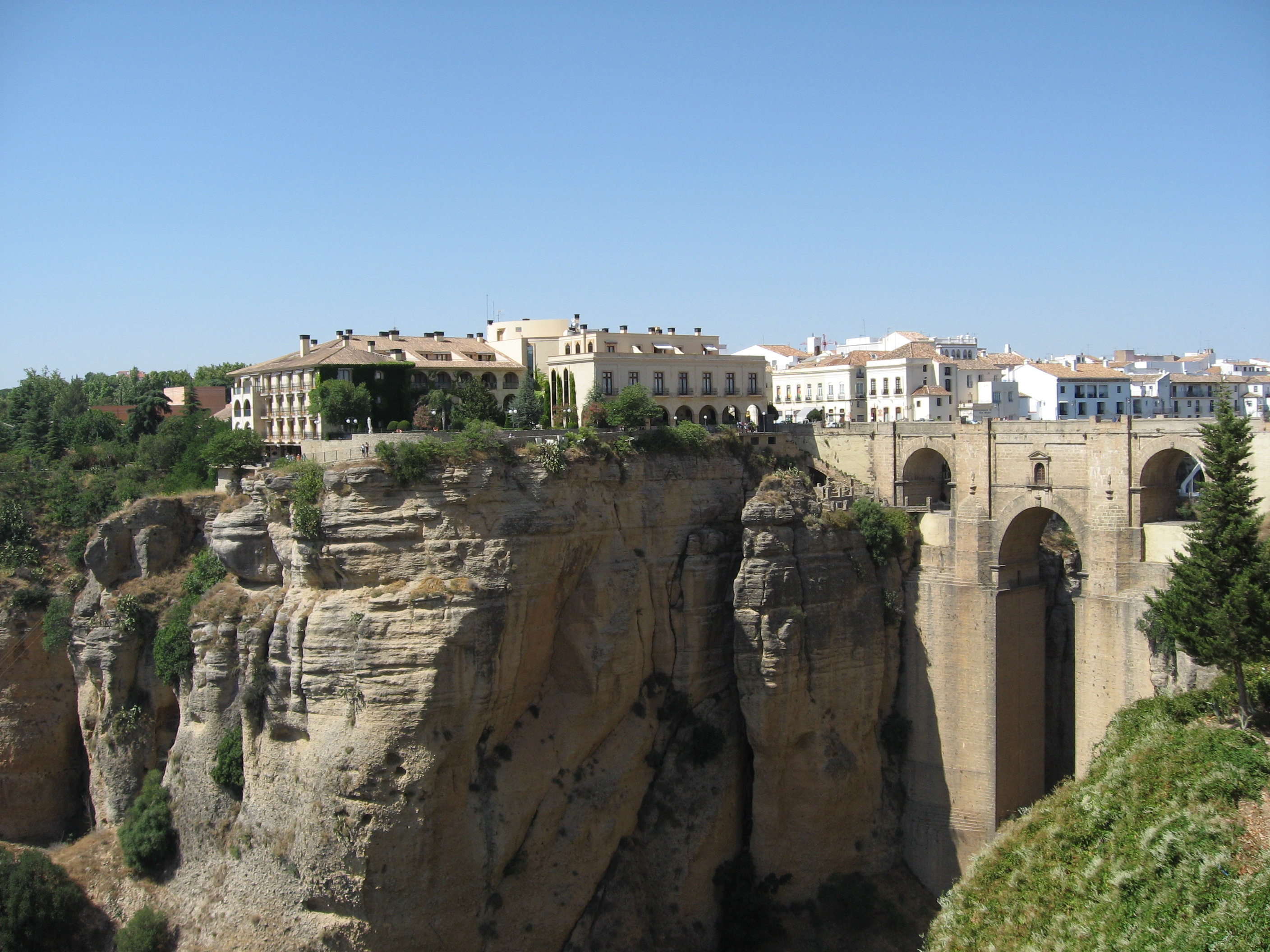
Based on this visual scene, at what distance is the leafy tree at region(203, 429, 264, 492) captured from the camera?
40.9 meters

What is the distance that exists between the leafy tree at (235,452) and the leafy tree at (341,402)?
3325 mm

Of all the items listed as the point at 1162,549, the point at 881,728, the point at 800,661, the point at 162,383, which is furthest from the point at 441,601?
the point at 162,383

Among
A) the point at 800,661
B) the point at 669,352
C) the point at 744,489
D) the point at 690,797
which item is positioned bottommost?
the point at 690,797

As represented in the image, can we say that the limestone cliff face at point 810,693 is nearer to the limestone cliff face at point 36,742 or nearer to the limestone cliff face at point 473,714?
the limestone cliff face at point 473,714

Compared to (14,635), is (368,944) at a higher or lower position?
lower

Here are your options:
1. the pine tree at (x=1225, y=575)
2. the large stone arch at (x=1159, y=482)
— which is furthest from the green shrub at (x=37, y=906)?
the large stone arch at (x=1159, y=482)

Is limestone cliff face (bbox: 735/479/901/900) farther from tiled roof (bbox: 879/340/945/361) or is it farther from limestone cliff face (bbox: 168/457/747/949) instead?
tiled roof (bbox: 879/340/945/361)

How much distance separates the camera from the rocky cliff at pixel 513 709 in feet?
94.1

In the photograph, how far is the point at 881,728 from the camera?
3503 cm

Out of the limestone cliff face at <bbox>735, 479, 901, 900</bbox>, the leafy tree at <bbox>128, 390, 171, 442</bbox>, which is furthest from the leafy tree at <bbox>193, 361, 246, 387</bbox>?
the limestone cliff face at <bbox>735, 479, 901, 900</bbox>

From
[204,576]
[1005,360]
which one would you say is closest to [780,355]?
[1005,360]

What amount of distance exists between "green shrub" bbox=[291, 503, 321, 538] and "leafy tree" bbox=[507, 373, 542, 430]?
1238 cm

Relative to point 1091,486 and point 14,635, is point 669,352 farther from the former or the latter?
point 14,635

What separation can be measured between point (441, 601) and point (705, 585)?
29.0 feet
